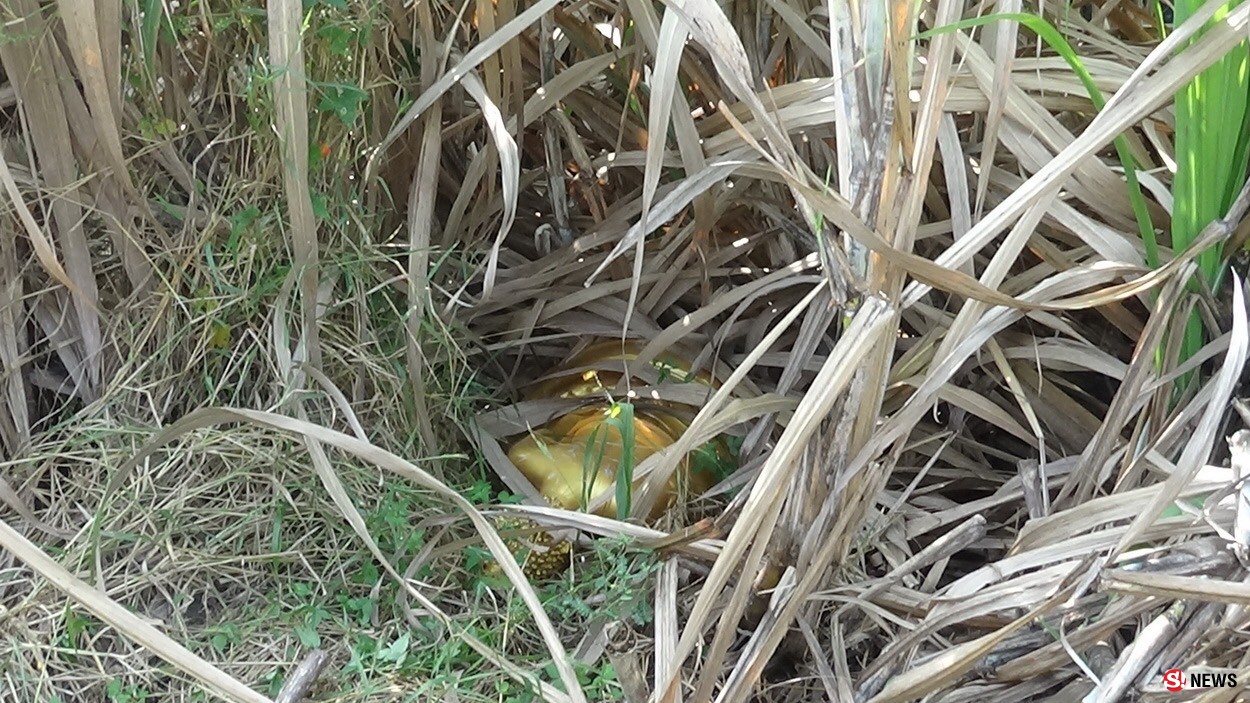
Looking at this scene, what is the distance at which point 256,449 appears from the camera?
781mm

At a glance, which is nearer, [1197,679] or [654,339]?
[1197,679]

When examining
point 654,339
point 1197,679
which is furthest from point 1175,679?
point 654,339

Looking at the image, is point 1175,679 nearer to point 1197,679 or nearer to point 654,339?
point 1197,679

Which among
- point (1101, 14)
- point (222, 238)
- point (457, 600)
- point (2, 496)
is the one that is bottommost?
point (457, 600)

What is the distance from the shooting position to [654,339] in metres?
0.93

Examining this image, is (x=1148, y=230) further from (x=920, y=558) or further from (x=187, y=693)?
(x=187, y=693)

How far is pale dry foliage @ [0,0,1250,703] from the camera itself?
24.9 inches

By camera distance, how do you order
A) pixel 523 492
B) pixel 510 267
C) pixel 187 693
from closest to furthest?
1. pixel 187 693
2. pixel 523 492
3. pixel 510 267

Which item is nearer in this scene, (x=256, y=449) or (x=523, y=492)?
(x=256, y=449)

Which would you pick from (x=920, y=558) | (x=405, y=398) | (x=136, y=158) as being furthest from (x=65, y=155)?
(x=920, y=558)

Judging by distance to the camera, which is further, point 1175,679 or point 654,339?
point 654,339

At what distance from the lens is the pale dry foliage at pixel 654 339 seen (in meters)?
0.63

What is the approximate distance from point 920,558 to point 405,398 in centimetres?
41

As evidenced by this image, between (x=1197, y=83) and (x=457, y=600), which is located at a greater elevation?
(x=1197, y=83)
